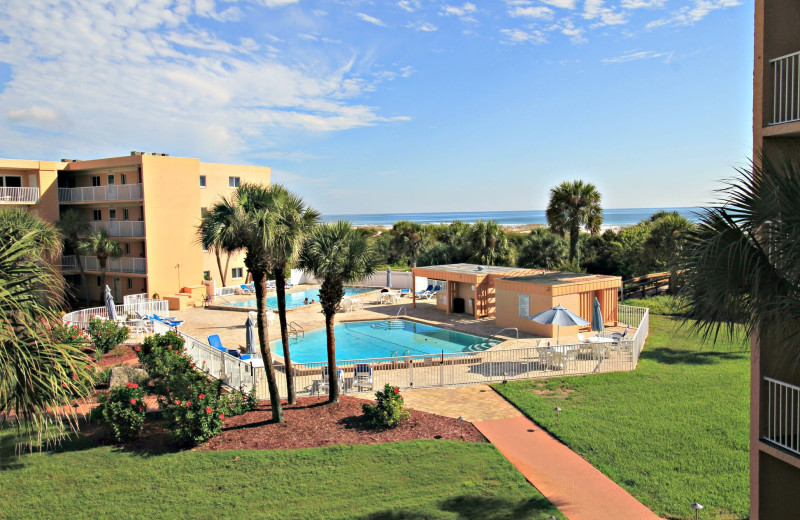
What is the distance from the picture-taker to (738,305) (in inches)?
223

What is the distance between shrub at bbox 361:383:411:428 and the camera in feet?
38.1

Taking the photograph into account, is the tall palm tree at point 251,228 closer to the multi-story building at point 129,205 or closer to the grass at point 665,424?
the grass at point 665,424

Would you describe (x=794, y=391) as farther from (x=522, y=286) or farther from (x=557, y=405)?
(x=522, y=286)

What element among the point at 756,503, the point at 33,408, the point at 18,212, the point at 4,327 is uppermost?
the point at 18,212

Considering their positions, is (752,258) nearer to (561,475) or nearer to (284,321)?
(561,475)

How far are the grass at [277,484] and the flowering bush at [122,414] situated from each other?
1.37 ft

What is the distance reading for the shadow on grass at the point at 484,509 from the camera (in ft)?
A: 25.7

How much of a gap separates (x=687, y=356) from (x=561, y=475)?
1086cm

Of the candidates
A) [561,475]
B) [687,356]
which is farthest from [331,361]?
[687,356]

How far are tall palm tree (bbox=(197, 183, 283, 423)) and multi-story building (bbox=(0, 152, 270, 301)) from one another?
69.6 feet

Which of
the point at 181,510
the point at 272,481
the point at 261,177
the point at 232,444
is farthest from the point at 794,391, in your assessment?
the point at 261,177

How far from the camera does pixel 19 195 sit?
29.4m

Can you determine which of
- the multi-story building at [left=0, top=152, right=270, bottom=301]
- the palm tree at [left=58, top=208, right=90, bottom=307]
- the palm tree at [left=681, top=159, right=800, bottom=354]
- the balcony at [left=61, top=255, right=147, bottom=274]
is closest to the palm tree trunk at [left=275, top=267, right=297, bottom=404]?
the palm tree at [left=681, top=159, right=800, bottom=354]

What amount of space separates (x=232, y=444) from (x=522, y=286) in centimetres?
1490
